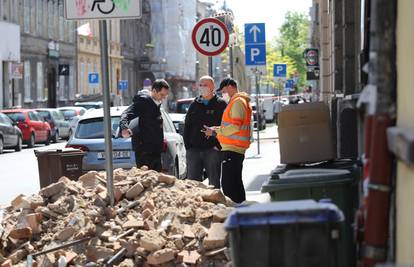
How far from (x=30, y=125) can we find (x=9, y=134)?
380cm

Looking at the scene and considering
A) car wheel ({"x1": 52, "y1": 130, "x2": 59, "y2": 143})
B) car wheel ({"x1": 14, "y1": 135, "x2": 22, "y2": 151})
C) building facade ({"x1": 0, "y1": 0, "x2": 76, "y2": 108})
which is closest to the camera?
car wheel ({"x1": 14, "y1": 135, "x2": 22, "y2": 151})

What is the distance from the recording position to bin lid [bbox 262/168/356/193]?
6.76 metres

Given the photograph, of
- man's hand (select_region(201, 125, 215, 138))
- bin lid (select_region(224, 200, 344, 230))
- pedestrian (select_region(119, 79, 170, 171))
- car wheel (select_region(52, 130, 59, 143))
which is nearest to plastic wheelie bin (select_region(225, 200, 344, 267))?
bin lid (select_region(224, 200, 344, 230))

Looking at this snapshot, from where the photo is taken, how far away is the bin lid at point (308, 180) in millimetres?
6758

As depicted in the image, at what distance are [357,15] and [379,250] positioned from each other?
8.95 metres

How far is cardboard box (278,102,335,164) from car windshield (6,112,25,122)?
28474 millimetres

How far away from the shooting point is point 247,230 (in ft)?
15.4

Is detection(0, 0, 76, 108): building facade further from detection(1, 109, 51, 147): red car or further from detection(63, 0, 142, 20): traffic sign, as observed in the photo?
detection(63, 0, 142, 20): traffic sign

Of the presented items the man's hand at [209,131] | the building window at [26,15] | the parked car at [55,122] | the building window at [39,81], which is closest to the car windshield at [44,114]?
the parked car at [55,122]

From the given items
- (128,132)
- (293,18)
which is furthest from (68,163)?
(293,18)

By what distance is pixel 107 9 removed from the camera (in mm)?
9086

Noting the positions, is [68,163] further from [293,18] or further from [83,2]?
[293,18]

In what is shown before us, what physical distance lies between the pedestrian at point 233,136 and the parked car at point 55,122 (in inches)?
1163

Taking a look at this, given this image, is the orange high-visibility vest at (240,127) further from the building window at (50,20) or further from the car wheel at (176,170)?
the building window at (50,20)
